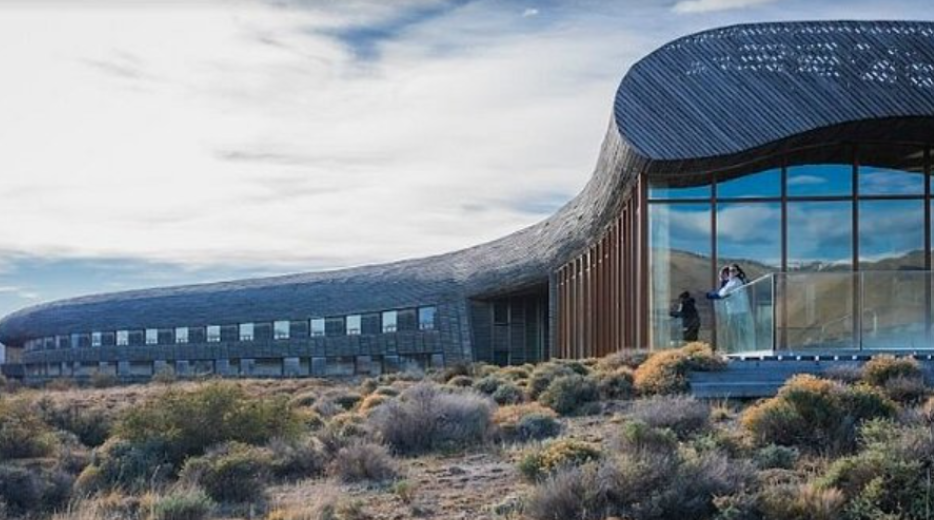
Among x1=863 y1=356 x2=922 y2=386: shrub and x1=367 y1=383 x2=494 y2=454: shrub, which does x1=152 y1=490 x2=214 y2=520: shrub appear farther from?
x1=863 y1=356 x2=922 y2=386: shrub

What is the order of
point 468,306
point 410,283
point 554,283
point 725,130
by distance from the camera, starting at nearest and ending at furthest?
point 725,130, point 554,283, point 468,306, point 410,283

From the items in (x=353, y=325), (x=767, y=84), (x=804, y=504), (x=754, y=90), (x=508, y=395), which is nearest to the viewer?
(x=804, y=504)

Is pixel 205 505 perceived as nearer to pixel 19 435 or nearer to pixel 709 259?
pixel 19 435

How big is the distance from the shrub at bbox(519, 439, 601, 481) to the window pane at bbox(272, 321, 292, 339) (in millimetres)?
43406

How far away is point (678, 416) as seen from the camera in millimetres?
15758

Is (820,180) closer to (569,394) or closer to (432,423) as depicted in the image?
(569,394)

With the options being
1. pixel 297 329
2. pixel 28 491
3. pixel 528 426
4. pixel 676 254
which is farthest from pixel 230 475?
pixel 297 329

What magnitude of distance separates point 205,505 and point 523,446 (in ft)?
14.5

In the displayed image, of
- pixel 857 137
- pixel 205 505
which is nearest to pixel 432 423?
pixel 205 505

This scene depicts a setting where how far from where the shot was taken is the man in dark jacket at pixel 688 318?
26.5 m

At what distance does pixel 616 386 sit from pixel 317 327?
35824 mm

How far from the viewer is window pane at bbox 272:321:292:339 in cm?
5655

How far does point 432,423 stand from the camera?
57.9ft

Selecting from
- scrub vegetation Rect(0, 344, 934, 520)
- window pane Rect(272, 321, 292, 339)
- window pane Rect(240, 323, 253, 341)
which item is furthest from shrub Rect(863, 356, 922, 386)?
window pane Rect(240, 323, 253, 341)
